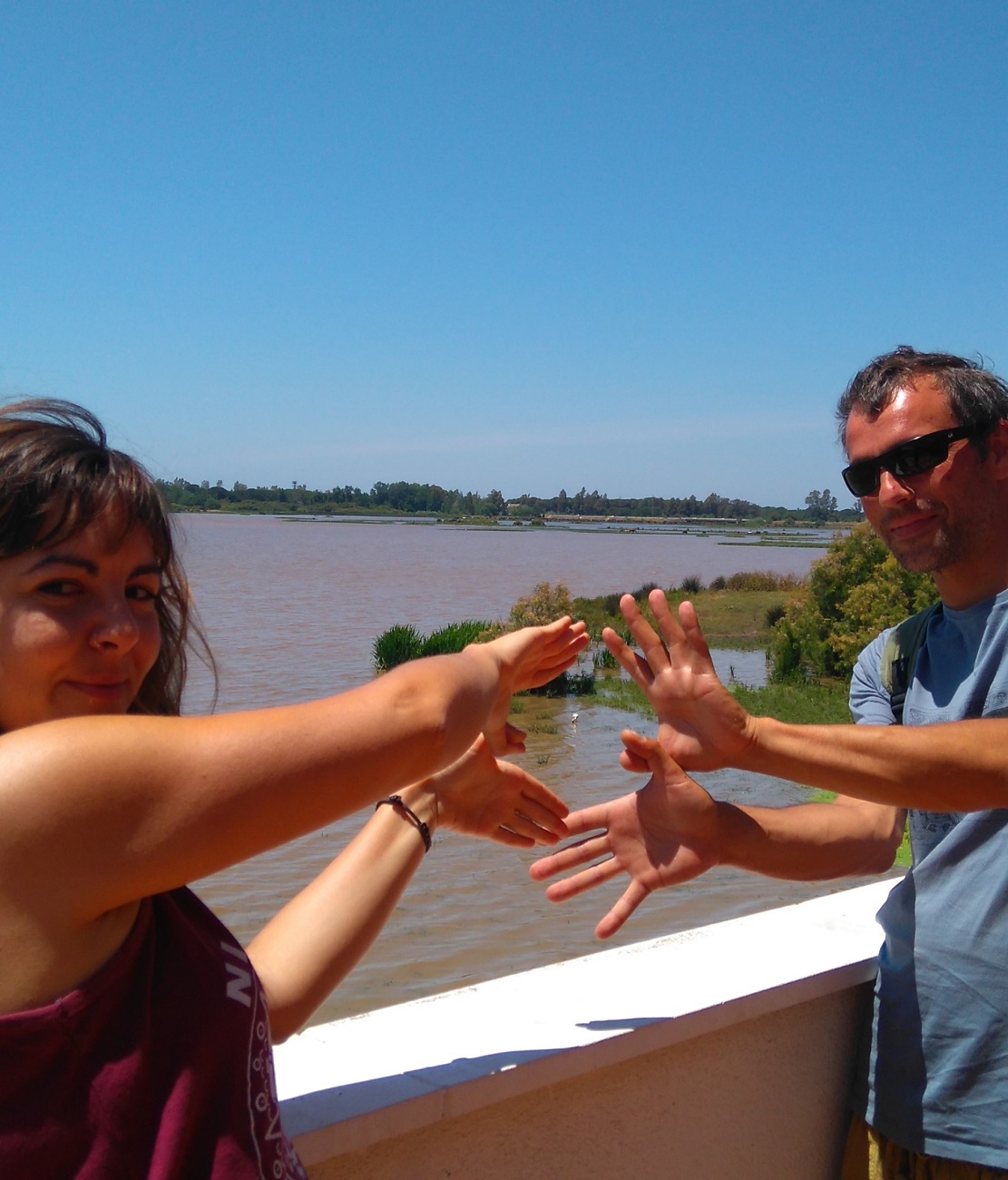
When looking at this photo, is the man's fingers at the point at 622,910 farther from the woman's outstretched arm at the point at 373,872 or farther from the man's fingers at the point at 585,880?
the woman's outstretched arm at the point at 373,872

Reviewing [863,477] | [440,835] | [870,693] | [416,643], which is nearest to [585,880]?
[870,693]

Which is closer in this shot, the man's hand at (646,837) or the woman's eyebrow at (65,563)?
the woman's eyebrow at (65,563)

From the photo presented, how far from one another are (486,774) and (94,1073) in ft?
3.40

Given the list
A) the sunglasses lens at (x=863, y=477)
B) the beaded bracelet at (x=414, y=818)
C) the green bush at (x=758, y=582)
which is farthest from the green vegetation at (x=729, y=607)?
the beaded bracelet at (x=414, y=818)

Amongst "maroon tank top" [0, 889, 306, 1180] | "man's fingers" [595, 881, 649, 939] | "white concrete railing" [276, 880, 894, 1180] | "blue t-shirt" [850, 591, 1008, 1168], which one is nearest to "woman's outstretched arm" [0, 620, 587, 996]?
"maroon tank top" [0, 889, 306, 1180]

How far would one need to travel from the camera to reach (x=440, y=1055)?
1.76m

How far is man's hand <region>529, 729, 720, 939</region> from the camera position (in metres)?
2.13

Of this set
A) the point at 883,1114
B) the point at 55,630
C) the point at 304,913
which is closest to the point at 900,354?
the point at 883,1114

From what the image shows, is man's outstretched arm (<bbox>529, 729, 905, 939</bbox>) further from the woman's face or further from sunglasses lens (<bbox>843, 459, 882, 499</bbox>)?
the woman's face

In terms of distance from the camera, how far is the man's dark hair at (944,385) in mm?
2238

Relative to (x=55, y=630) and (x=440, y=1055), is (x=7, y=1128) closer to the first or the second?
(x=55, y=630)

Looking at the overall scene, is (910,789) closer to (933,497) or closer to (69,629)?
(933,497)

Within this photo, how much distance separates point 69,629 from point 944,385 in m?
1.80

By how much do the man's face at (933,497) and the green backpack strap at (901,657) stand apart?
145 mm
